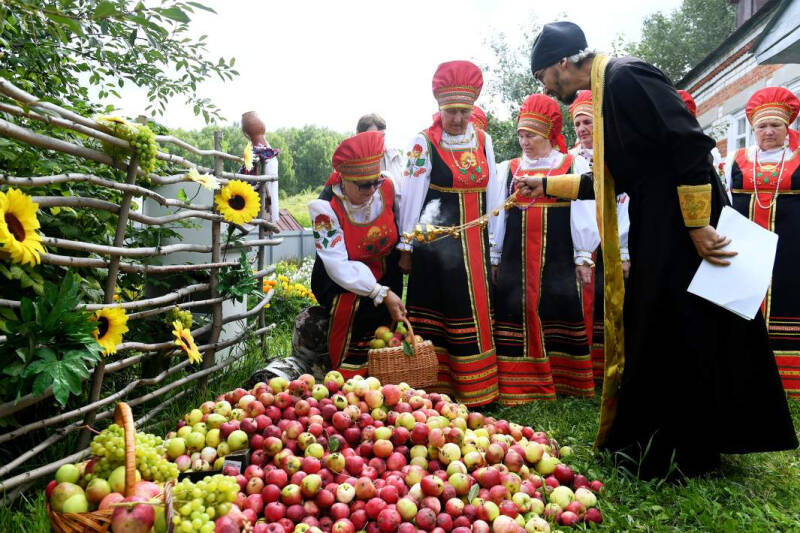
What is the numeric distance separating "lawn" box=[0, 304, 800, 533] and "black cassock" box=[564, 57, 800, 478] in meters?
0.13

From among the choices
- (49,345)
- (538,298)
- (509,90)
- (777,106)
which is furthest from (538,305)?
(509,90)

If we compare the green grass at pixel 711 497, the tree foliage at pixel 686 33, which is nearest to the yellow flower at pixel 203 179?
the green grass at pixel 711 497

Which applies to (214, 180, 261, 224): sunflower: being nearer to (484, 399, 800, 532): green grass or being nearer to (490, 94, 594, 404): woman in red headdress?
(490, 94, 594, 404): woman in red headdress

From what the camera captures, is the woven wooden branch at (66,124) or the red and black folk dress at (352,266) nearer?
the woven wooden branch at (66,124)

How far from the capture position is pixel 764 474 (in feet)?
9.43

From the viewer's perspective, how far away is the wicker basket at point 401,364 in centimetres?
331

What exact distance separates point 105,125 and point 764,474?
11.3 ft

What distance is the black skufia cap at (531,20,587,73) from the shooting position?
9.20 feet

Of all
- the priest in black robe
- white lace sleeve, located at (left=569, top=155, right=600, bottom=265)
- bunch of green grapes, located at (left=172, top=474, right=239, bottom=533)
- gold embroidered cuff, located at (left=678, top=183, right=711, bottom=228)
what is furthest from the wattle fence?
gold embroidered cuff, located at (left=678, top=183, right=711, bottom=228)

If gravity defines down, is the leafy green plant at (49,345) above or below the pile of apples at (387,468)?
above

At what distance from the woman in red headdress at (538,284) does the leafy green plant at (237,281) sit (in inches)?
70.9

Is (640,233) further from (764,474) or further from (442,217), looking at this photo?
(442,217)

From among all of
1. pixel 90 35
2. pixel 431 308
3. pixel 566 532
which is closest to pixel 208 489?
pixel 566 532

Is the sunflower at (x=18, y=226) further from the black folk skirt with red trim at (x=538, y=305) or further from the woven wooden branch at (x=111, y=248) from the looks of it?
the black folk skirt with red trim at (x=538, y=305)
